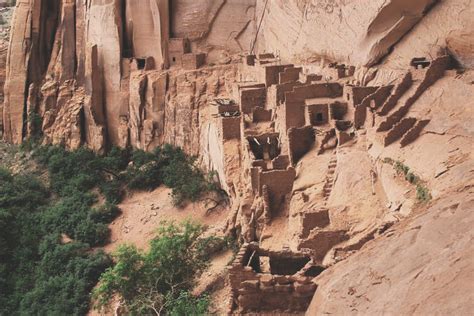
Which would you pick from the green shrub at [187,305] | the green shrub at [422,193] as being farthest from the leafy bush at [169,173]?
the green shrub at [422,193]

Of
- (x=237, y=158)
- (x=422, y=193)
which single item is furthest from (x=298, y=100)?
(x=422, y=193)

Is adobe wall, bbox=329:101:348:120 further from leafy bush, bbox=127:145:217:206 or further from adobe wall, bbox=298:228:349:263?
leafy bush, bbox=127:145:217:206

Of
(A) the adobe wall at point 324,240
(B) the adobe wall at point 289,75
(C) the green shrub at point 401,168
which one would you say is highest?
(B) the adobe wall at point 289,75

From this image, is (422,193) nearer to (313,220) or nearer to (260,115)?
(313,220)

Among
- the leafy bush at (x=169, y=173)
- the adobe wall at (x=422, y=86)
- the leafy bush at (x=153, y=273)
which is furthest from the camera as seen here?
the leafy bush at (x=169, y=173)

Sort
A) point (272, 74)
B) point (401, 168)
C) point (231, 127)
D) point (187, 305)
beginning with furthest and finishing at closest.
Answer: point (272, 74), point (231, 127), point (187, 305), point (401, 168)

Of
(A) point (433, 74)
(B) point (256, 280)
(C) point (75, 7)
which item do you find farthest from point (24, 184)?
(B) point (256, 280)

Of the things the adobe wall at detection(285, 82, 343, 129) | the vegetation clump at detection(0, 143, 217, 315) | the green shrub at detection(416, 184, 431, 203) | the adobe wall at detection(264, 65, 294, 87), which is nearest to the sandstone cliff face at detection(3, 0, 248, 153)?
the vegetation clump at detection(0, 143, 217, 315)

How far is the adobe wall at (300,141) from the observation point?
60.2 ft

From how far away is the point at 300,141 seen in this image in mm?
18453

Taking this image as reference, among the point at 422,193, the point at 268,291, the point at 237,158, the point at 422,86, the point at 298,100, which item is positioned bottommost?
the point at 268,291

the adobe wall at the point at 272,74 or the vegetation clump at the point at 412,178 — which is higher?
the adobe wall at the point at 272,74

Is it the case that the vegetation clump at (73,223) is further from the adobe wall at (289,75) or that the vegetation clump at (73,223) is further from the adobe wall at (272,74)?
the adobe wall at (289,75)

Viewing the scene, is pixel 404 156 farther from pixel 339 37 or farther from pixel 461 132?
pixel 339 37
